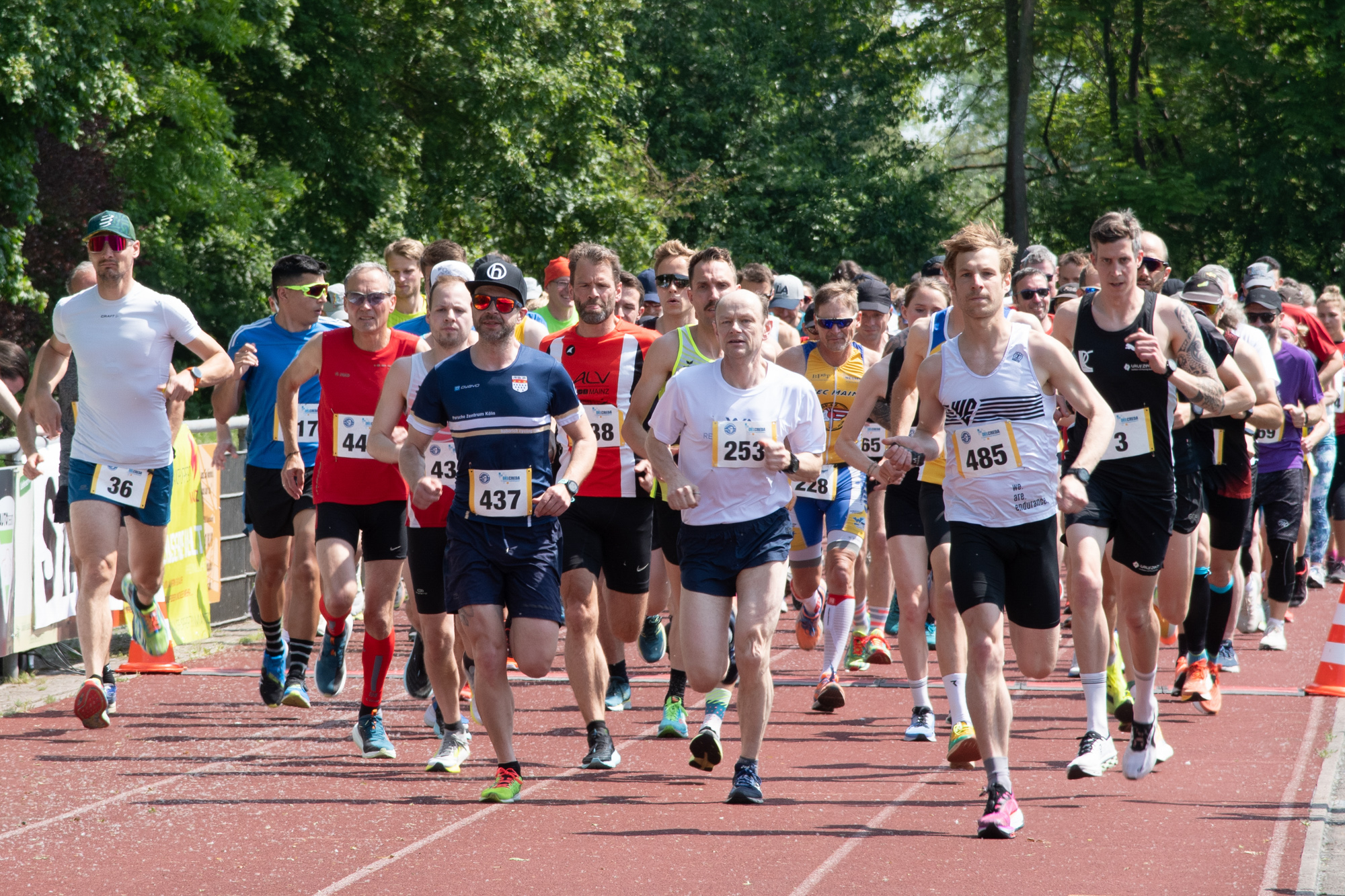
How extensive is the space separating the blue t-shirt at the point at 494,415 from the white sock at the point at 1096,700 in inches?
93.7

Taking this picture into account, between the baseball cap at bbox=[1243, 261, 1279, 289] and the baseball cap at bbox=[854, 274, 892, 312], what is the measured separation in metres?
2.71

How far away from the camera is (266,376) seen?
934 centimetres

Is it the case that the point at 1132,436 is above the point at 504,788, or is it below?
above

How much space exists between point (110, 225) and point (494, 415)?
9.43 feet

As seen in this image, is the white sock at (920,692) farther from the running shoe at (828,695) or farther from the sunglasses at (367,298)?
the sunglasses at (367,298)

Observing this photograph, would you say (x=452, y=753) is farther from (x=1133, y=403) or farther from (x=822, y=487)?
(x=1133, y=403)

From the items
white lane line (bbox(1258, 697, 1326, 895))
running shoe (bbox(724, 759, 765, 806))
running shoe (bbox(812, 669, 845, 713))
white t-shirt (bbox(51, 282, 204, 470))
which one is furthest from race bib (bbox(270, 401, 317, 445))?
white lane line (bbox(1258, 697, 1326, 895))

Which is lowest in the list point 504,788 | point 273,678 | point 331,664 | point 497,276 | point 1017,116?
point 504,788

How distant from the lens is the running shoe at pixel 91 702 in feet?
27.2

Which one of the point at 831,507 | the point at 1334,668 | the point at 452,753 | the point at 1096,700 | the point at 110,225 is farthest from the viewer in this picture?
the point at 1334,668

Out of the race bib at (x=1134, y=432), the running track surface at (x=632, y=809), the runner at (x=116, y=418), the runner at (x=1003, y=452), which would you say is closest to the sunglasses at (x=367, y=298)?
the runner at (x=116, y=418)

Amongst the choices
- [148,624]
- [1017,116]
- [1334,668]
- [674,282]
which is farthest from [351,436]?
[1017,116]

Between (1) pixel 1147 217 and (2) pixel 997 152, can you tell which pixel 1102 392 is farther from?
(2) pixel 997 152

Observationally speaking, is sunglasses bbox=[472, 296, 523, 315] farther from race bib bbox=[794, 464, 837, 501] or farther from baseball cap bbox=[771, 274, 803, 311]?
baseball cap bbox=[771, 274, 803, 311]
